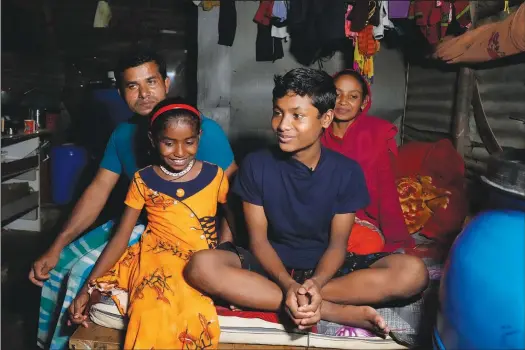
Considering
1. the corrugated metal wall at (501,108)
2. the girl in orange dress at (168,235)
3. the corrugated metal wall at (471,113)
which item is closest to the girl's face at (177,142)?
the girl in orange dress at (168,235)

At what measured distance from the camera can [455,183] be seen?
3658 millimetres

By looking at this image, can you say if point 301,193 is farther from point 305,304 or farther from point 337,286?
point 305,304

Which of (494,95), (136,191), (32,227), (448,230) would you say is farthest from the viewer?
(32,227)

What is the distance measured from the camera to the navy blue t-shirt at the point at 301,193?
7.37 ft

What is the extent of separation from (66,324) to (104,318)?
25cm

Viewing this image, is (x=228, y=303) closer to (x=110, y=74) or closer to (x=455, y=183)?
(x=455, y=183)

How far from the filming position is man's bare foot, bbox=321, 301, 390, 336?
6.68ft

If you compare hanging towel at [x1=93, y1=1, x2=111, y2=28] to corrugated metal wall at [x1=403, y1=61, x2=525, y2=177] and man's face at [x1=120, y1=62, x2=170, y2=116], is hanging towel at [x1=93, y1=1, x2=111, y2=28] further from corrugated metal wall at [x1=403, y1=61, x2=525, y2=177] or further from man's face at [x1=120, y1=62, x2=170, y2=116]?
man's face at [x1=120, y1=62, x2=170, y2=116]

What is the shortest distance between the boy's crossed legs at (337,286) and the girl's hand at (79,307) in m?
0.45

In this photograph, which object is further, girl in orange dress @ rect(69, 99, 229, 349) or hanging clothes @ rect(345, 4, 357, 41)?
hanging clothes @ rect(345, 4, 357, 41)

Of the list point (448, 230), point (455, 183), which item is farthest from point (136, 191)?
point (455, 183)

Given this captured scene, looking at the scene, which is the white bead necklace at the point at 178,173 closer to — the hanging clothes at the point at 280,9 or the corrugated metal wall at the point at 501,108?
the corrugated metal wall at the point at 501,108

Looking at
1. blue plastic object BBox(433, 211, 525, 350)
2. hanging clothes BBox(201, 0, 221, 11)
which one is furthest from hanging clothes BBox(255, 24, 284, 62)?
blue plastic object BBox(433, 211, 525, 350)

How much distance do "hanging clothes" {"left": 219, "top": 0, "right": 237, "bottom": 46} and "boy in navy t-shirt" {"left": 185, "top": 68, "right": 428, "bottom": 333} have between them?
10.4 feet
